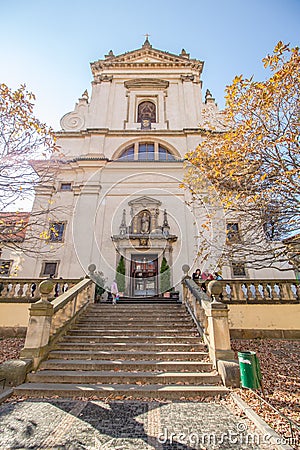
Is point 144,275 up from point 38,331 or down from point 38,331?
up

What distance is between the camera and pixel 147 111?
21.7 metres

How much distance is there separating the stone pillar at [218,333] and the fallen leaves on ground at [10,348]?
5.43m

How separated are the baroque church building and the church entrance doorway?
0.21ft

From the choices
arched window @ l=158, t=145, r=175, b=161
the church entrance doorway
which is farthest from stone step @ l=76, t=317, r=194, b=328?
arched window @ l=158, t=145, r=175, b=161

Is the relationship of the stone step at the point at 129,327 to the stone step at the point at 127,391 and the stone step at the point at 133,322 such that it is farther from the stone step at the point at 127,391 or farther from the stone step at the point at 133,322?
the stone step at the point at 127,391

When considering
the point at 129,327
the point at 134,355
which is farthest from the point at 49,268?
the point at 134,355

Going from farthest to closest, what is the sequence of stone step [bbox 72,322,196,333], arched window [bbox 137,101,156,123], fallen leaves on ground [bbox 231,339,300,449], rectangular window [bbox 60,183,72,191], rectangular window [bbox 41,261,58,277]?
arched window [bbox 137,101,156,123] < rectangular window [bbox 60,183,72,191] < rectangular window [bbox 41,261,58,277] < stone step [bbox 72,322,196,333] < fallen leaves on ground [bbox 231,339,300,449]

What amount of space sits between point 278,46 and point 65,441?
26.8ft

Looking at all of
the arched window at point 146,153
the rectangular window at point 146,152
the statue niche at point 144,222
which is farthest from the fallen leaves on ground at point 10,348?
the rectangular window at point 146,152

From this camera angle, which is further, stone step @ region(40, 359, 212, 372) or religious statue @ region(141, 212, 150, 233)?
religious statue @ region(141, 212, 150, 233)

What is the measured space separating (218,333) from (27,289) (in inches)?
290

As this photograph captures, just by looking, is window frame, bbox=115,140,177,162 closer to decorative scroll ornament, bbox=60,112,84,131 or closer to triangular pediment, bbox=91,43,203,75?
decorative scroll ornament, bbox=60,112,84,131

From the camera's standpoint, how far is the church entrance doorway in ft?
46.8

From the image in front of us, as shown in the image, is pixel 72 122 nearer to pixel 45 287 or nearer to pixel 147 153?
pixel 147 153
